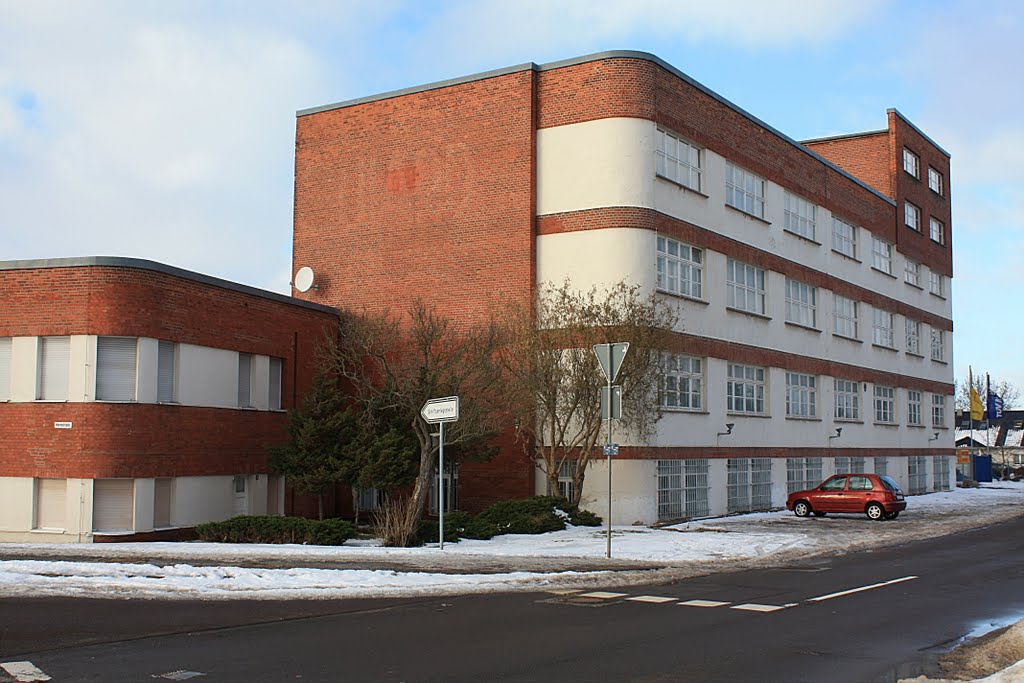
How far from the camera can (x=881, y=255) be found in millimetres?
47156

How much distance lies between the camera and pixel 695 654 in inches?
396

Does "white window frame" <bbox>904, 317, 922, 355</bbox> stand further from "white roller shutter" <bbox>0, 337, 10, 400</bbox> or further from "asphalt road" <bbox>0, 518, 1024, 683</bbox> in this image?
"white roller shutter" <bbox>0, 337, 10, 400</bbox>

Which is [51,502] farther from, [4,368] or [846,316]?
[846,316]

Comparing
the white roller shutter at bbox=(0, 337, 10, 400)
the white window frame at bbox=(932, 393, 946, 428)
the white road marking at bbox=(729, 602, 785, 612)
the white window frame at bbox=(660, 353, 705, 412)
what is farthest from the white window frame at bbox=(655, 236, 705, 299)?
the white window frame at bbox=(932, 393, 946, 428)

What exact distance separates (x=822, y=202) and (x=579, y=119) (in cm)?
1466

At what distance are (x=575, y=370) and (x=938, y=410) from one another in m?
34.2

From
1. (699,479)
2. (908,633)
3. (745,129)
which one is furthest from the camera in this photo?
(745,129)

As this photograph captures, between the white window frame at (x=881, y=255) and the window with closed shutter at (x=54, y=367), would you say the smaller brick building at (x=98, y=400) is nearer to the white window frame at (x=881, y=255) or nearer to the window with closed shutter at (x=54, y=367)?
the window with closed shutter at (x=54, y=367)

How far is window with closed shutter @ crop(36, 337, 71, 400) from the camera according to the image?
74.8 ft

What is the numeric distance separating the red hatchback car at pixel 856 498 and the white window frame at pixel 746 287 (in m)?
6.32

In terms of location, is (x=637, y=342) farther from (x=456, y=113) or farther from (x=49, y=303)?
(x=49, y=303)

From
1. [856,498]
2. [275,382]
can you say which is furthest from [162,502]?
[856,498]

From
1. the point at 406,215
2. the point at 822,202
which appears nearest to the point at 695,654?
the point at 406,215

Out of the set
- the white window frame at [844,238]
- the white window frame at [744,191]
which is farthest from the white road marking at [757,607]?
the white window frame at [844,238]
